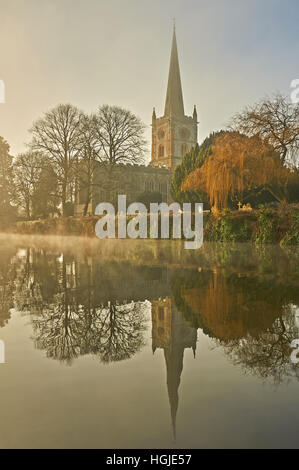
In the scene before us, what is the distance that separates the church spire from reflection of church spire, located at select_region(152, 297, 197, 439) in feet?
243

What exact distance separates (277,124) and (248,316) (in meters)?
18.1

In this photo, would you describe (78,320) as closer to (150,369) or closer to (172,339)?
(172,339)

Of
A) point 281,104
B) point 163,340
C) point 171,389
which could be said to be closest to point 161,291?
point 163,340

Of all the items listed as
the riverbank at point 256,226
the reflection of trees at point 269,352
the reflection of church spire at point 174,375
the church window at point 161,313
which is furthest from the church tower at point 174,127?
the reflection of church spire at point 174,375

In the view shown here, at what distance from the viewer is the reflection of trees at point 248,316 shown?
8.42 feet

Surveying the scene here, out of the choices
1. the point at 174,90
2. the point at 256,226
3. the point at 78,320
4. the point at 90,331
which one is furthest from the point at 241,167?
the point at 174,90

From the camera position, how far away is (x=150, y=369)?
239 cm

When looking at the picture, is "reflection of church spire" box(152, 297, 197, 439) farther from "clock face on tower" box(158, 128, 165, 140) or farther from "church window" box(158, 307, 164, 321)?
"clock face on tower" box(158, 128, 165, 140)

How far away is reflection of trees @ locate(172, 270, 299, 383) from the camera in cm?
257

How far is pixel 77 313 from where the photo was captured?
393 cm

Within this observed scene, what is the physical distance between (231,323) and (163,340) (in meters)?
0.81

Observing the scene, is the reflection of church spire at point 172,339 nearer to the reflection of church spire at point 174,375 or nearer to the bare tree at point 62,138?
the reflection of church spire at point 174,375

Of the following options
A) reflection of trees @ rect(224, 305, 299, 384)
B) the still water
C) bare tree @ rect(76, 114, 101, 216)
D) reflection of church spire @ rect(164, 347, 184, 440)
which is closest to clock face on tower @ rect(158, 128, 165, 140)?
bare tree @ rect(76, 114, 101, 216)
